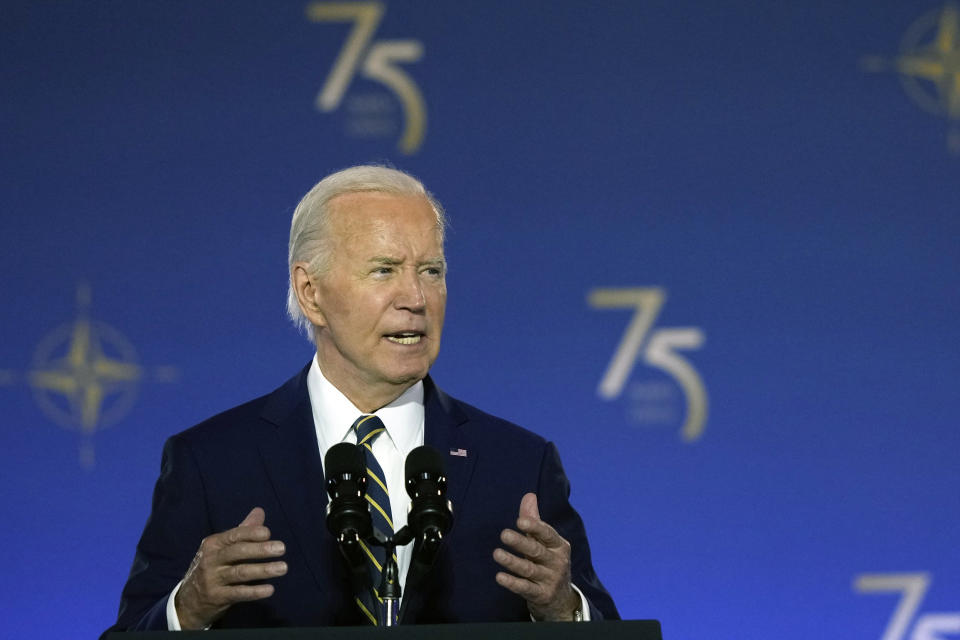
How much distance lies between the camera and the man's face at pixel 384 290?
77.2 inches

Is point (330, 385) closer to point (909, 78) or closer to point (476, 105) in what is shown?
point (476, 105)

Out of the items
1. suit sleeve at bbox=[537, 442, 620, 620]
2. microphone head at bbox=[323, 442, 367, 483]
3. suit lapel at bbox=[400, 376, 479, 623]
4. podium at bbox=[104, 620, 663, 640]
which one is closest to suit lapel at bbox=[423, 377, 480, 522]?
suit lapel at bbox=[400, 376, 479, 623]

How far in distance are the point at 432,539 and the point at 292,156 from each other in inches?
78.0

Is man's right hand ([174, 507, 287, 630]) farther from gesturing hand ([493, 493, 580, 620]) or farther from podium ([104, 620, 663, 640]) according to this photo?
gesturing hand ([493, 493, 580, 620])

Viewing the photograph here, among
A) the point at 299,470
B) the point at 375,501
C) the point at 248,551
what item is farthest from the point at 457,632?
the point at 299,470

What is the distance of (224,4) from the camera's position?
3.36 m

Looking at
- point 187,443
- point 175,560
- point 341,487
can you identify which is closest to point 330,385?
point 187,443

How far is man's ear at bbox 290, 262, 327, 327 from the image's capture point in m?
2.08

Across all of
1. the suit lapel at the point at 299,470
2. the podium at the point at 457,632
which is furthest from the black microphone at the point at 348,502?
the suit lapel at the point at 299,470

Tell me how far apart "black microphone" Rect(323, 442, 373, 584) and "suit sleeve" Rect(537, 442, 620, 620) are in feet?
1.82

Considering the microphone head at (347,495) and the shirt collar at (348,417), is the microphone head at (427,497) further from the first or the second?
the shirt collar at (348,417)

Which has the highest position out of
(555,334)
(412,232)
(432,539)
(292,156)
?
(292,156)

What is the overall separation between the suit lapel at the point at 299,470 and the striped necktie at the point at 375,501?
0.08m

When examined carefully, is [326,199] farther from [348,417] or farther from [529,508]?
[529,508]
